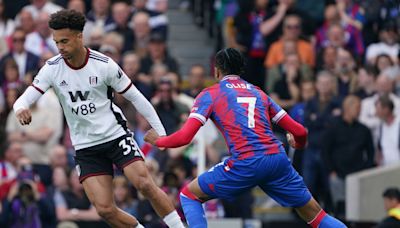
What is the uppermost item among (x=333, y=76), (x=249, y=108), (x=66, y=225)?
(x=249, y=108)

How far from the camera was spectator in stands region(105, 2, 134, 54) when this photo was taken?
22906 mm

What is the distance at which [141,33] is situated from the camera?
74.5ft

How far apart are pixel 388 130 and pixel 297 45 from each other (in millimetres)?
2523

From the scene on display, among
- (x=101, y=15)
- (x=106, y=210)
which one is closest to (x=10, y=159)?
(x=101, y=15)

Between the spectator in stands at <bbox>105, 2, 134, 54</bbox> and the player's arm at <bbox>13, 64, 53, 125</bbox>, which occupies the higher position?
the player's arm at <bbox>13, 64, 53, 125</bbox>

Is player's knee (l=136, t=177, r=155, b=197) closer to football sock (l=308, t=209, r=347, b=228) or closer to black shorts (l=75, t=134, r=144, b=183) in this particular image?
black shorts (l=75, t=134, r=144, b=183)

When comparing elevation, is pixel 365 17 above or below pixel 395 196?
above

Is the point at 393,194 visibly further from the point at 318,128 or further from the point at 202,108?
the point at 202,108

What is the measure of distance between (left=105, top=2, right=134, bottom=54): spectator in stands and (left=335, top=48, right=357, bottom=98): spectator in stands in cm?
349

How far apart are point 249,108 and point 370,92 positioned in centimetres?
851

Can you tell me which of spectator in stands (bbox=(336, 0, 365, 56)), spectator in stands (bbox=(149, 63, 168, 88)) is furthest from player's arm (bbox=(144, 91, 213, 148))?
spectator in stands (bbox=(336, 0, 365, 56))

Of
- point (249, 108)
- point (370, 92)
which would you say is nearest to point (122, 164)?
point (249, 108)

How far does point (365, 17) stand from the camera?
2361 centimetres

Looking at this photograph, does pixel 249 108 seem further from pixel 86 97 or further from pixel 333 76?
pixel 333 76
